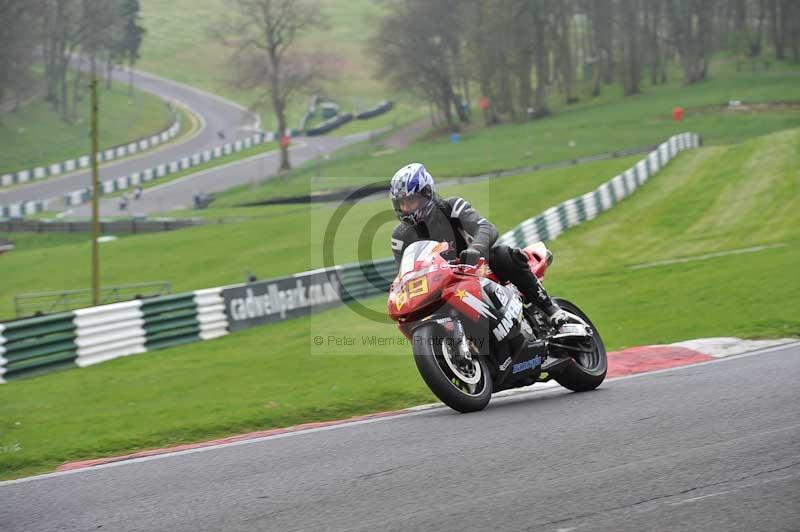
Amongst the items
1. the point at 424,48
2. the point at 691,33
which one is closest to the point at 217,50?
the point at 424,48

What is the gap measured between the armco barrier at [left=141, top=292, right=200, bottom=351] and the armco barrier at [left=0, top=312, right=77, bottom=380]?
63.6 inches

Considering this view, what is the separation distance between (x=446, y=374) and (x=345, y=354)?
21.5ft

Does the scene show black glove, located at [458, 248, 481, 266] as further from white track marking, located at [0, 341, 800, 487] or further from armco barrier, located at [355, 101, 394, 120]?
armco barrier, located at [355, 101, 394, 120]

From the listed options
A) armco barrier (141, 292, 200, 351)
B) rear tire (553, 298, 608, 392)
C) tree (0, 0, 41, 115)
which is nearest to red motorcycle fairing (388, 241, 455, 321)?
rear tire (553, 298, 608, 392)

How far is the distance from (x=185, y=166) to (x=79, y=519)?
7290cm

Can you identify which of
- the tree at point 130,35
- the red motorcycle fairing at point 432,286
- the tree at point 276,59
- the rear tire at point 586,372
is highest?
the tree at point 130,35

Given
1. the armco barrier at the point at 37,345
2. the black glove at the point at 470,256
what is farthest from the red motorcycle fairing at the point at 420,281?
the armco barrier at the point at 37,345

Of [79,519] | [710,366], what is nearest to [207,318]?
[710,366]

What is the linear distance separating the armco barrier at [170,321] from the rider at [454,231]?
10.3 meters

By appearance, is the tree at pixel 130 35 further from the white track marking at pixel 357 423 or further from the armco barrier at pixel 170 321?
the white track marking at pixel 357 423

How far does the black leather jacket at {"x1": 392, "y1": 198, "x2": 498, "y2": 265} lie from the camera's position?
8281 millimetres

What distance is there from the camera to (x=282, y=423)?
29.2 ft

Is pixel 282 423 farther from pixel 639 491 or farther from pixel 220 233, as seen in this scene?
pixel 220 233

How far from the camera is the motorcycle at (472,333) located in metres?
7.70
